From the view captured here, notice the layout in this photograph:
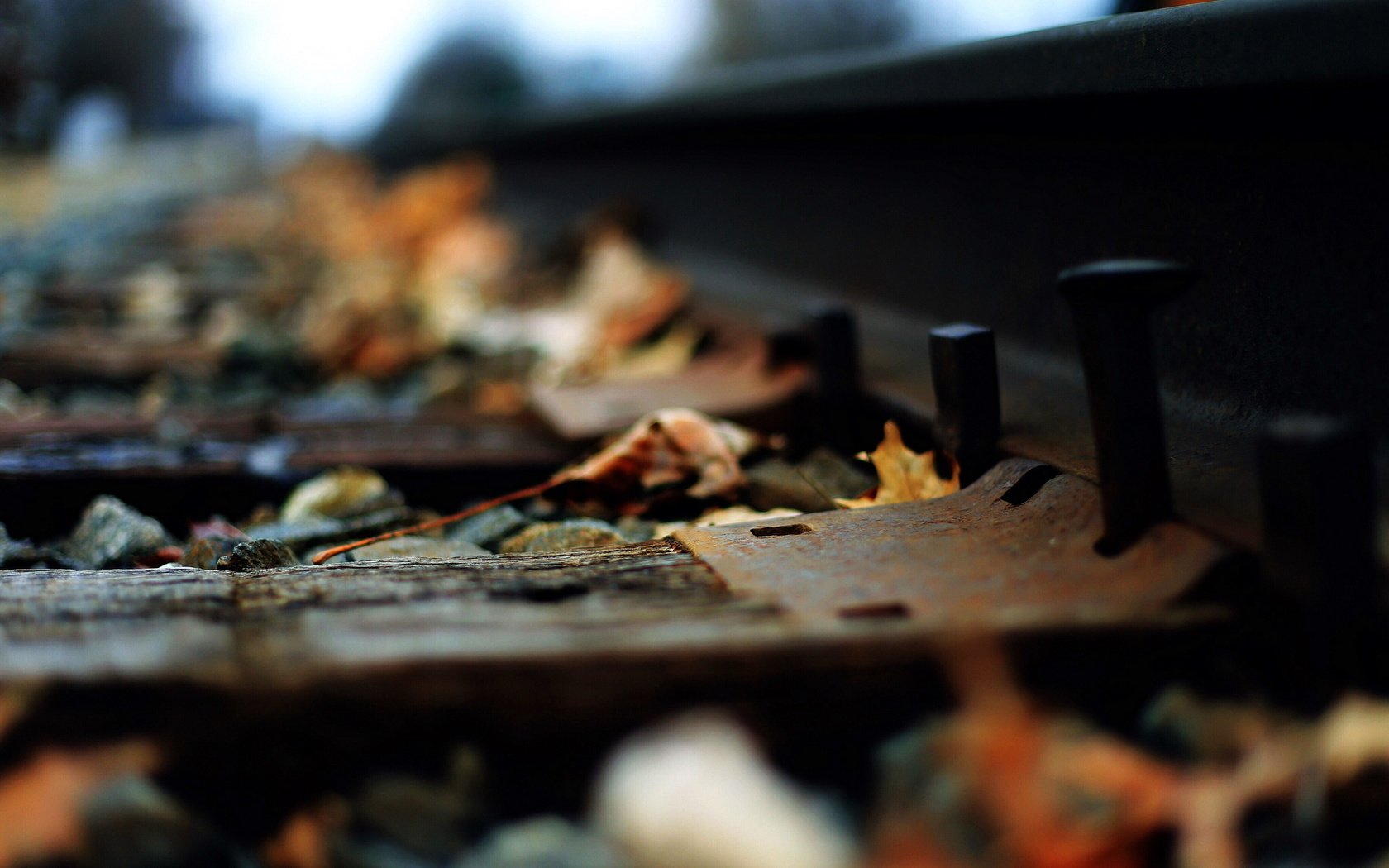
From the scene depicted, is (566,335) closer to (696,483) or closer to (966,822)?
(696,483)

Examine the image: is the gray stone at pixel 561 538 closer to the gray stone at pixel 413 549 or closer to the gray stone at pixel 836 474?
the gray stone at pixel 413 549

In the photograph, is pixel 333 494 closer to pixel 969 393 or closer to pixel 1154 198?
pixel 969 393

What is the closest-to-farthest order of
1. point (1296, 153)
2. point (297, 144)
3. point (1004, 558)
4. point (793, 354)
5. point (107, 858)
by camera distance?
1. point (107, 858)
2. point (1004, 558)
3. point (1296, 153)
4. point (793, 354)
5. point (297, 144)

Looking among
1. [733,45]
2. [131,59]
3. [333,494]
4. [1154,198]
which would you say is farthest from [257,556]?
[131,59]

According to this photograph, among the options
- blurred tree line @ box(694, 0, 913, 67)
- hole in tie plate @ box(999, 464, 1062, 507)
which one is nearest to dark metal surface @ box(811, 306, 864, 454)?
hole in tie plate @ box(999, 464, 1062, 507)

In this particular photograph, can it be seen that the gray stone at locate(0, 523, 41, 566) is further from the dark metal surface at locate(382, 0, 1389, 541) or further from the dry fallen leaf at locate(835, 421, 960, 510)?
the dark metal surface at locate(382, 0, 1389, 541)

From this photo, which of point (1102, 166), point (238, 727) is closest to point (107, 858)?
point (238, 727)

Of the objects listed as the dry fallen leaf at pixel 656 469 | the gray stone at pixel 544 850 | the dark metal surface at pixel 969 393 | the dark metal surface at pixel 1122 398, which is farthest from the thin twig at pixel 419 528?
the dark metal surface at pixel 1122 398
